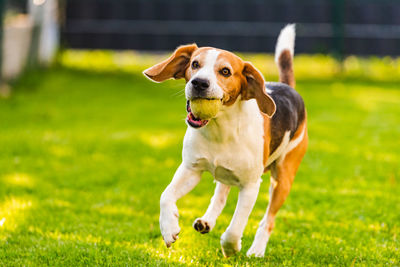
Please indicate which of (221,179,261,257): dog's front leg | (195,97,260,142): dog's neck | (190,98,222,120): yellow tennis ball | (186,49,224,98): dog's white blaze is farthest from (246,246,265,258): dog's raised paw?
(186,49,224,98): dog's white blaze

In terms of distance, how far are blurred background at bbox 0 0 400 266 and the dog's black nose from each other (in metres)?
0.67

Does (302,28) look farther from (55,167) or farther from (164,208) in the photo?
(164,208)

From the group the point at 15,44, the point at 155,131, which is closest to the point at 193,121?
the point at 155,131

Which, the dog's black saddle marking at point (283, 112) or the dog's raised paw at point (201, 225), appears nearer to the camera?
the dog's raised paw at point (201, 225)

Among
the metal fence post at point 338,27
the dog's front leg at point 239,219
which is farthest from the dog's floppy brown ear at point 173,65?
the metal fence post at point 338,27

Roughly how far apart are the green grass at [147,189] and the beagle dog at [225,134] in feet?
1.05

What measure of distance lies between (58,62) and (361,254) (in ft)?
41.4

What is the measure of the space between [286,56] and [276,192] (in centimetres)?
125

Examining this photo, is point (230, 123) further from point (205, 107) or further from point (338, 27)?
point (338, 27)

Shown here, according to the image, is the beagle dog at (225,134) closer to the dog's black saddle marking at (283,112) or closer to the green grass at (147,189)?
the dog's black saddle marking at (283,112)

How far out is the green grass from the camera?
15.9 feet

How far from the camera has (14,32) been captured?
13.0 meters

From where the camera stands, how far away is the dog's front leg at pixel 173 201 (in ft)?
13.1

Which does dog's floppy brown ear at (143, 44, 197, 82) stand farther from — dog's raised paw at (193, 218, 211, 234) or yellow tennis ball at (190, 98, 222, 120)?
dog's raised paw at (193, 218, 211, 234)
